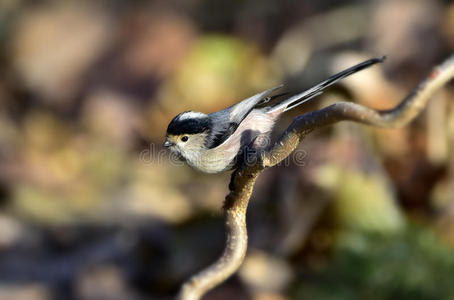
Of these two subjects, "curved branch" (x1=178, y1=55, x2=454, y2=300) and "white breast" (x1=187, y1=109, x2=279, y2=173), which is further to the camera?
"white breast" (x1=187, y1=109, x2=279, y2=173)

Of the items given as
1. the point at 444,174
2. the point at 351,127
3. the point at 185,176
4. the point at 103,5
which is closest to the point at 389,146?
the point at 444,174

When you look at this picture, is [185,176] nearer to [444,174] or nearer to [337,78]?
[444,174]

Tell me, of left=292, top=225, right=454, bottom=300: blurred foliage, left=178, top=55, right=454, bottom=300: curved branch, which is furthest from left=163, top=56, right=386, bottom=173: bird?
left=292, top=225, right=454, bottom=300: blurred foliage

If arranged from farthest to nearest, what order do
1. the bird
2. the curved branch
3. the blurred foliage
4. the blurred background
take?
the blurred background
the blurred foliage
the bird
the curved branch

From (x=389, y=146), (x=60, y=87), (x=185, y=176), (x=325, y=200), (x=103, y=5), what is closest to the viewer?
(x=325, y=200)

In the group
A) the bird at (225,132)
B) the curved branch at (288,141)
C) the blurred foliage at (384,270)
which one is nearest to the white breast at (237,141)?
the bird at (225,132)

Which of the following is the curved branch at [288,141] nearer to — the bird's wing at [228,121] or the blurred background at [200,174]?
the bird's wing at [228,121]

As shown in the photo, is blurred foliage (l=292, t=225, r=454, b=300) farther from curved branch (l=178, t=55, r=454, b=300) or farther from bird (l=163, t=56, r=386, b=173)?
curved branch (l=178, t=55, r=454, b=300)
